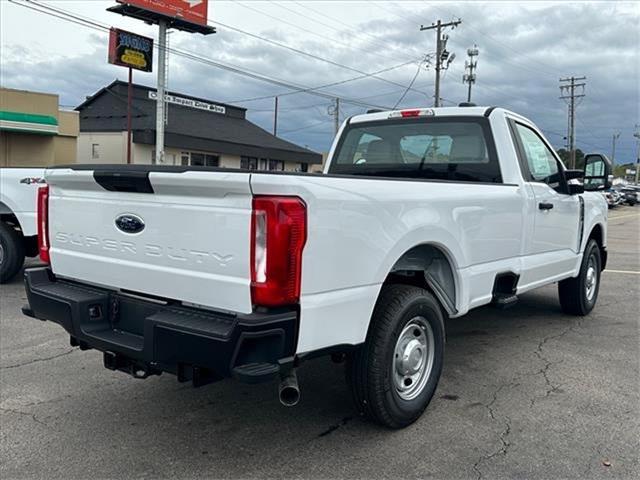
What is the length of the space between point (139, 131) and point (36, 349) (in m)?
27.7

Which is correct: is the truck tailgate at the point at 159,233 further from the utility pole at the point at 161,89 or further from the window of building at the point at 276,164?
the window of building at the point at 276,164

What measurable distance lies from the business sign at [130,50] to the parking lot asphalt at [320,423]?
82.2 feet

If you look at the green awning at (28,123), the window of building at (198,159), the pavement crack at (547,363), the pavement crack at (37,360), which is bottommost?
the pavement crack at (37,360)

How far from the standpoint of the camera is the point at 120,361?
331cm

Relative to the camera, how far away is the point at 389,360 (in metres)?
3.29

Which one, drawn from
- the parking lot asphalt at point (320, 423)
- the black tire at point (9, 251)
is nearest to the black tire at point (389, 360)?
the parking lot asphalt at point (320, 423)

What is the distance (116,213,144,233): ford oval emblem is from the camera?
3.09 m

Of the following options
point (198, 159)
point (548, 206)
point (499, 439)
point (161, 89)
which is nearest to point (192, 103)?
point (198, 159)

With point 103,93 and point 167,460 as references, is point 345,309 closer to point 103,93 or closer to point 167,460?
point 167,460

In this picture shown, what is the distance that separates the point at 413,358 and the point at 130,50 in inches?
1106

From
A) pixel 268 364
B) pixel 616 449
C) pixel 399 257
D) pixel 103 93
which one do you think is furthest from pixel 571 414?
pixel 103 93

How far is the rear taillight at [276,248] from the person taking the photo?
2600mm

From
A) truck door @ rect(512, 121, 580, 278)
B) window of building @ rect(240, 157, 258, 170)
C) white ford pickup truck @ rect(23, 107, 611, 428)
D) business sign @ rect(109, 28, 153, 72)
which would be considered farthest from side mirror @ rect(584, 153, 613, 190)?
window of building @ rect(240, 157, 258, 170)

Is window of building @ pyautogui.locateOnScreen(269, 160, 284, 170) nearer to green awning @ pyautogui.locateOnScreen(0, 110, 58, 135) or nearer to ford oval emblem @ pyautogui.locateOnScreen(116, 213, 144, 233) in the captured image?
green awning @ pyautogui.locateOnScreen(0, 110, 58, 135)
